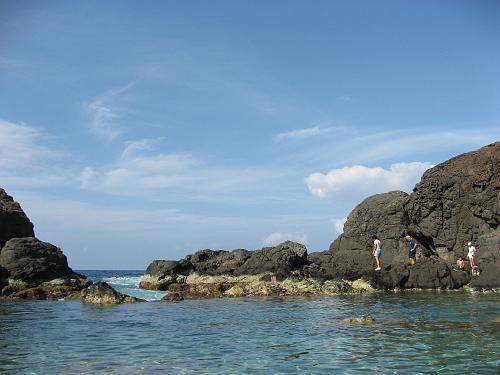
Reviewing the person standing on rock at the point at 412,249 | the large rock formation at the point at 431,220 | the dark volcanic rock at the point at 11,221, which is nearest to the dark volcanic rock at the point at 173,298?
the large rock formation at the point at 431,220

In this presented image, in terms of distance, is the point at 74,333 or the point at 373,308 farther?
the point at 373,308

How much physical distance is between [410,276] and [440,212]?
8949 mm

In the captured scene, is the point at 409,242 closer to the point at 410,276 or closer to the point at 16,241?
the point at 410,276

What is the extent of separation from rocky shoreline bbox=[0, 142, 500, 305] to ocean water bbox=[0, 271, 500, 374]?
929 cm

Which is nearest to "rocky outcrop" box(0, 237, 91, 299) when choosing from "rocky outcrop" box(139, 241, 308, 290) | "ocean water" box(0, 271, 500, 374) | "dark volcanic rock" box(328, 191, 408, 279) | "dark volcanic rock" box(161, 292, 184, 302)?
"dark volcanic rock" box(161, 292, 184, 302)

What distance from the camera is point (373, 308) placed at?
23.9 m

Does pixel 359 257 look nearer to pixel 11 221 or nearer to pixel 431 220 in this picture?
pixel 431 220

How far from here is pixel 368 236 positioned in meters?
42.2

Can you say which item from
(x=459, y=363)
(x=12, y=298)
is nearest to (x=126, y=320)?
(x=459, y=363)

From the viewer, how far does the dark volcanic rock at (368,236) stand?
40.3m

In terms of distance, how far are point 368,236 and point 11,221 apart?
3298 cm

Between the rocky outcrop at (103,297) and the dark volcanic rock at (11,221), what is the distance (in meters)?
18.3

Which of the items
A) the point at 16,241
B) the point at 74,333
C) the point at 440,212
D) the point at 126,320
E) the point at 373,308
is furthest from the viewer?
the point at 440,212

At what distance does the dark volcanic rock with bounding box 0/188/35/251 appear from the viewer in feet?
144
